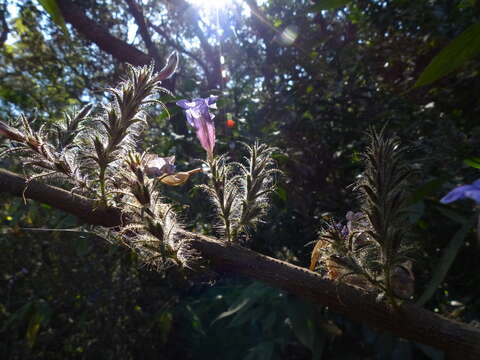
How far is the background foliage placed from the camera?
1.73m

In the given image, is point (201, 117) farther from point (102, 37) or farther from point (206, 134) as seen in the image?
point (102, 37)

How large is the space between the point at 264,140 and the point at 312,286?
59.7 inches

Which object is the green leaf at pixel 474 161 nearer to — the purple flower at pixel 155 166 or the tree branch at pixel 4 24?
the purple flower at pixel 155 166

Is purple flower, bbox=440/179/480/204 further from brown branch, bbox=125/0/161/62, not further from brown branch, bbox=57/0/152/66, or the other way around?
brown branch, bbox=125/0/161/62

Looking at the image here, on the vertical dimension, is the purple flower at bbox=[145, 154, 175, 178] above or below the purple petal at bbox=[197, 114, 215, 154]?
below

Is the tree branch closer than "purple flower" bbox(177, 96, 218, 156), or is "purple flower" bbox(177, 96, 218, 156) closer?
"purple flower" bbox(177, 96, 218, 156)

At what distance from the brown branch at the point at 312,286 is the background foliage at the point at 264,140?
631mm

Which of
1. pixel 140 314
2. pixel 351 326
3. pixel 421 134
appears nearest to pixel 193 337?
pixel 140 314

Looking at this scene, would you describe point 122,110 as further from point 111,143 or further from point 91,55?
point 91,55

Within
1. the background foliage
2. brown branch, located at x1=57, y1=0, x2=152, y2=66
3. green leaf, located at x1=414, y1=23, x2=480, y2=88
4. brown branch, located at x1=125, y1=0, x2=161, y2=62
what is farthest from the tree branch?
green leaf, located at x1=414, y1=23, x2=480, y2=88

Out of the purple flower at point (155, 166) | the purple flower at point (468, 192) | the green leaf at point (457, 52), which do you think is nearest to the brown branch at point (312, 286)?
the purple flower at point (155, 166)

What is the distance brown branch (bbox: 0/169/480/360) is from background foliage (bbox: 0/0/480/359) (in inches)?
24.9

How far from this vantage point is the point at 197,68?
151 inches

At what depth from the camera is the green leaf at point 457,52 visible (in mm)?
439
